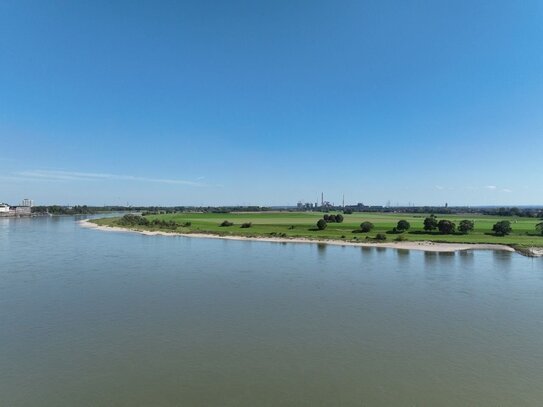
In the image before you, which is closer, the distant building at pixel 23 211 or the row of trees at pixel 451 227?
the row of trees at pixel 451 227

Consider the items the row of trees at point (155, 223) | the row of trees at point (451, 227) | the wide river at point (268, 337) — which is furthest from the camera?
the row of trees at point (155, 223)

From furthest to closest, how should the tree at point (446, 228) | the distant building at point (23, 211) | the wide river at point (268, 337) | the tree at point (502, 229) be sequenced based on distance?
the distant building at point (23, 211), the tree at point (446, 228), the tree at point (502, 229), the wide river at point (268, 337)

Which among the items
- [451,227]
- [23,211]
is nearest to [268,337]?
[451,227]

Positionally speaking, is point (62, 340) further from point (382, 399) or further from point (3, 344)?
point (382, 399)

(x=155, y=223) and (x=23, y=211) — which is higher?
(x=23, y=211)

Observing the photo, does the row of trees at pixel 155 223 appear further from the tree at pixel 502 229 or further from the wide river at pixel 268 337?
the tree at pixel 502 229

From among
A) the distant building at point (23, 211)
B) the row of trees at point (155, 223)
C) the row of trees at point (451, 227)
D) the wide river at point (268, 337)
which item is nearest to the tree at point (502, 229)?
the row of trees at point (451, 227)

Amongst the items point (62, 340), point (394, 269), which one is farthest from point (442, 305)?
point (62, 340)

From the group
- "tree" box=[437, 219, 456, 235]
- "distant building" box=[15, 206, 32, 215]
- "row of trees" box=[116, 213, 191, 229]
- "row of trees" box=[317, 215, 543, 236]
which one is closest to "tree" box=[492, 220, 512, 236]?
"row of trees" box=[317, 215, 543, 236]

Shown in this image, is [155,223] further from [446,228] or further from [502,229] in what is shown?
[502,229]
